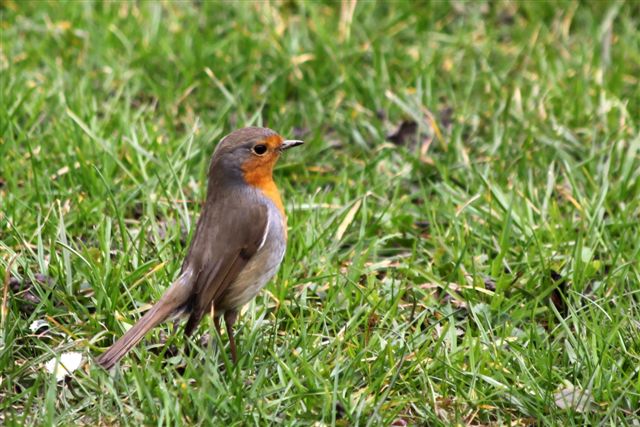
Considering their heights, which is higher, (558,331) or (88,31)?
(88,31)

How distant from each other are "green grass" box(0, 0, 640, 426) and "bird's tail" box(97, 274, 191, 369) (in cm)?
10

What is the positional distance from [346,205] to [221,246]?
133 cm

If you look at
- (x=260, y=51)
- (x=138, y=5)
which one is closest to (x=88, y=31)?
(x=138, y=5)

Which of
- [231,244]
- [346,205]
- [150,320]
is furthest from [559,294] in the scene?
[150,320]

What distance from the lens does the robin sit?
14.2 feet

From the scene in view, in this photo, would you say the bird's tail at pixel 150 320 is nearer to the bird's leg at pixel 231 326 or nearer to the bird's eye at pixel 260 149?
the bird's leg at pixel 231 326

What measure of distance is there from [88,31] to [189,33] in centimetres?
68

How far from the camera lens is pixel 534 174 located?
20.4ft

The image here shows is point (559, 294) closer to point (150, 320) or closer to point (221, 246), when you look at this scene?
point (221, 246)

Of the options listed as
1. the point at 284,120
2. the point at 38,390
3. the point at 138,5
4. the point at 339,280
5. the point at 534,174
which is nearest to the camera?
the point at 38,390

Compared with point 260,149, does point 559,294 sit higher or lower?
lower

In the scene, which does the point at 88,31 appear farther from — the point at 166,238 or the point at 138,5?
the point at 166,238

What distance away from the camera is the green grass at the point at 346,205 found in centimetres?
431

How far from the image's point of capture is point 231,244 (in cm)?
446
